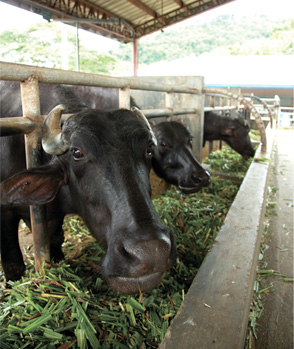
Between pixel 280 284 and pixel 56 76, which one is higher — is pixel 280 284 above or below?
below

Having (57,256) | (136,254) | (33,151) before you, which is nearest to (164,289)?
(136,254)

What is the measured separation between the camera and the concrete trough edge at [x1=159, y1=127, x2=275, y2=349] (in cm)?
134

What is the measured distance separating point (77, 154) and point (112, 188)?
0.34m

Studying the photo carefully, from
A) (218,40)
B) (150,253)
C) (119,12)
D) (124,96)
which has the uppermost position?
(218,40)

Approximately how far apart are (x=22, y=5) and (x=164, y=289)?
10415mm

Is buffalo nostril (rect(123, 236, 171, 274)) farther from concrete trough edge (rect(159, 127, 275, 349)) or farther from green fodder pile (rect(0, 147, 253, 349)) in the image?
green fodder pile (rect(0, 147, 253, 349))

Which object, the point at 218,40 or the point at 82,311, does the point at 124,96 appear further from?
the point at 218,40

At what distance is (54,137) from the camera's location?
78.0 inches

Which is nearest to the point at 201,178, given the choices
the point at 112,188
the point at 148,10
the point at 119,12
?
the point at 112,188

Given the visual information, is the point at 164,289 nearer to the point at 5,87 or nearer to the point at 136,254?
the point at 136,254

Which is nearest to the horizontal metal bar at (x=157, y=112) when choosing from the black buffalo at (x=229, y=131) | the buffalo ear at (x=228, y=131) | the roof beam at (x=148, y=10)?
the black buffalo at (x=229, y=131)

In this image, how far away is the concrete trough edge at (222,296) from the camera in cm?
134

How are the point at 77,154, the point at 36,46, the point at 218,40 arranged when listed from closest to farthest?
the point at 77,154
the point at 36,46
the point at 218,40

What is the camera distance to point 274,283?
101 inches
